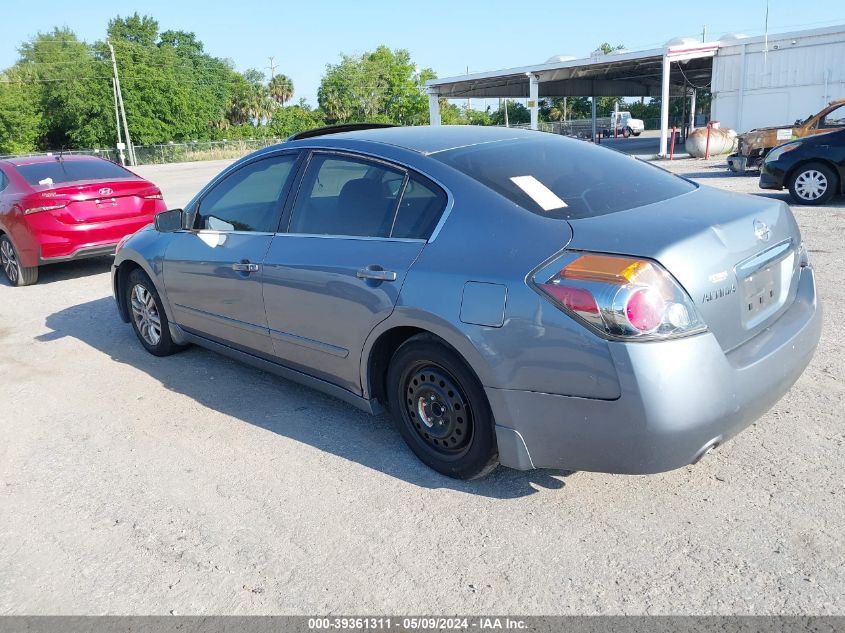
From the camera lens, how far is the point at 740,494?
306 cm

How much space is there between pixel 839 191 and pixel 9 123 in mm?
67509

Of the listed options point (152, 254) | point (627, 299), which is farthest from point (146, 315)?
point (627, 299)

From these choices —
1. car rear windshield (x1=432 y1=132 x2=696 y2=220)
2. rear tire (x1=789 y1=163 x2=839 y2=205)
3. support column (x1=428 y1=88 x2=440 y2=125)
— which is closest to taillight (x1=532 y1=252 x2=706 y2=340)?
car rear windshield (x1=432 y1=132 x2=696 y2=220)

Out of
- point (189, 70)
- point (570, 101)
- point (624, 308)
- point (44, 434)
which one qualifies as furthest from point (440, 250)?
point (570, 101)

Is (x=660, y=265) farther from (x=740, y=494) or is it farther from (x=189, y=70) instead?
(x=189, y=70)

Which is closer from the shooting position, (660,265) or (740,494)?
(660,265)

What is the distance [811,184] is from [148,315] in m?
10.4

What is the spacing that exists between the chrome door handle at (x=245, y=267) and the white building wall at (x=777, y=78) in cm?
2693

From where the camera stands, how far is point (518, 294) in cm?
276

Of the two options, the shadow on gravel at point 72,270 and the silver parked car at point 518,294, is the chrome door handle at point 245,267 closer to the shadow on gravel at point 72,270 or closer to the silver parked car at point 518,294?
the silver parked car at point 518,294

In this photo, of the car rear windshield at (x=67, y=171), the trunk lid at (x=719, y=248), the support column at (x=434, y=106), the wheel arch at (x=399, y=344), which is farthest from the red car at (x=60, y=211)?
the support column at (x=434, y=106)

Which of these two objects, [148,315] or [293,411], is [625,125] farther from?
[293,411]

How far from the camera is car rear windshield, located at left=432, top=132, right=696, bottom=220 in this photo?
311cm

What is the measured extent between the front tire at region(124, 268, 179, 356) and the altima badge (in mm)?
4130
